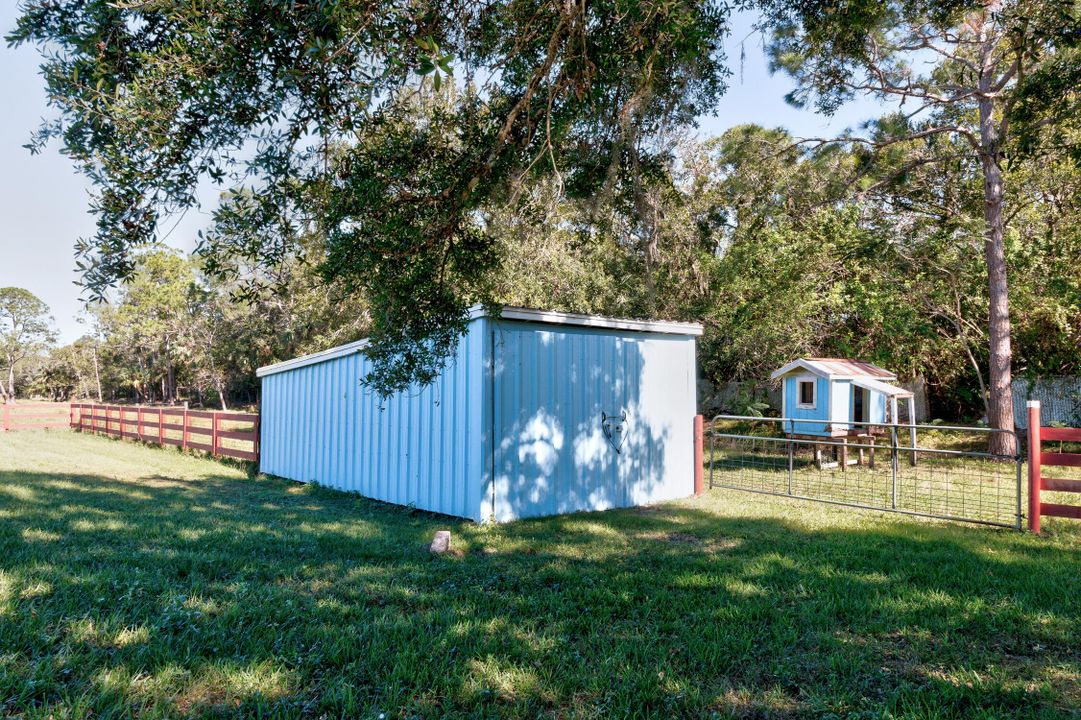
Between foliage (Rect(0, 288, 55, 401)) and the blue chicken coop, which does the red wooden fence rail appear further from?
foliage (Rect(0, 288, 55, 401))

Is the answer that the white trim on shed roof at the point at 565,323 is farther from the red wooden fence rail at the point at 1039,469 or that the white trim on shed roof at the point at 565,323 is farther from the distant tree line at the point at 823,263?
the red wooden fence rail at the point at 1039,469

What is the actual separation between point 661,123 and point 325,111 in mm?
3609

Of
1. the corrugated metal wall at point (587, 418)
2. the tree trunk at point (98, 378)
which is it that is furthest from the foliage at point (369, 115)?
the tree trunk at point (98, 378)

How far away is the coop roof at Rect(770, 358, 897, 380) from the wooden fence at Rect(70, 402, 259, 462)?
1004 cm

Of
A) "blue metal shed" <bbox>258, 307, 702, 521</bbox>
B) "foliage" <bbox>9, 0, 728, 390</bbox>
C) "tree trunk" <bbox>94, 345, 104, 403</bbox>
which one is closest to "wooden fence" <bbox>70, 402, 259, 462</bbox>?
"blue metal shed" <bbox>258, 307, 702, 521</bbox>

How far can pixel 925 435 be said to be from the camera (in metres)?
16.6

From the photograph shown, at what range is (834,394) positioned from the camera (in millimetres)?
11477

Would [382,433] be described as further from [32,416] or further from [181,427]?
[32,416]

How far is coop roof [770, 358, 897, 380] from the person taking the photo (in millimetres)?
11422

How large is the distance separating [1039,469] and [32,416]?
81.3 ft

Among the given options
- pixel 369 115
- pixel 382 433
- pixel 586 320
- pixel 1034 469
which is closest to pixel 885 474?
pixel 1034 469

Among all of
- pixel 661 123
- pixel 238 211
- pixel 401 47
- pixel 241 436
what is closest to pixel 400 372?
pixel 238 211

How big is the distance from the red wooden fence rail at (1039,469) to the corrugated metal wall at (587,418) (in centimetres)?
393

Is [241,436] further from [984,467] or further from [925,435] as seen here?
[925,435]
